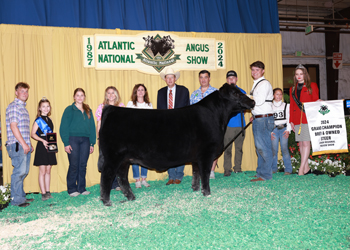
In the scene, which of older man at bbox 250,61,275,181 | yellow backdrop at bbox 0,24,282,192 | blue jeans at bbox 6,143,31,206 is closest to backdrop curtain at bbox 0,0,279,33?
yellow backdrop at bbox 0,24,282,192

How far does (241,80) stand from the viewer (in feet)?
18.4

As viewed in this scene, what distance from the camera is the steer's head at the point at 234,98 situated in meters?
3.62

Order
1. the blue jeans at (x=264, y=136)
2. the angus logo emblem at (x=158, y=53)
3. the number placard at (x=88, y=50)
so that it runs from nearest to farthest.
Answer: the blue jeans at (x=264, y=136)
the number placard at (x=88, y=50)
the angus logo emblem at (x=158, y=53)

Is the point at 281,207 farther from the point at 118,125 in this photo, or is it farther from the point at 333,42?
the point at 333,42

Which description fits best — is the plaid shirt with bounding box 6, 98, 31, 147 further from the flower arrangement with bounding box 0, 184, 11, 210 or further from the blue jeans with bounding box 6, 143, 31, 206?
the flower arrangement with bounding box 0, 184, 11, 210

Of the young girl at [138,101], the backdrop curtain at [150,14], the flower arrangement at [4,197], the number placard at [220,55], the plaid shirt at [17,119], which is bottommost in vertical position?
the flower arrangement at [4,197]

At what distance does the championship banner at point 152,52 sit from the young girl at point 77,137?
3.35 ft

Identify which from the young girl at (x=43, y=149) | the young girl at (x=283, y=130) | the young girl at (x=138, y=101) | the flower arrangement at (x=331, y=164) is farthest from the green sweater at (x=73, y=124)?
the flower arrangement at (x=331, y=164)

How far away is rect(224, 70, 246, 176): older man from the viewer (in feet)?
16.2

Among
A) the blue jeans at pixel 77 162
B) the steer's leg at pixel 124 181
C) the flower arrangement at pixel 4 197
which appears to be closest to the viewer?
Answer: the steer's leg at pixel 124 181

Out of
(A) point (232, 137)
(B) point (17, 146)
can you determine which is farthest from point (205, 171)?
(B) point (17, 146)

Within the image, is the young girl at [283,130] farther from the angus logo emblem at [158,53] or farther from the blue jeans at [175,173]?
the angus logo emblem at [158,53]

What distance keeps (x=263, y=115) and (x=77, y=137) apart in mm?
2795

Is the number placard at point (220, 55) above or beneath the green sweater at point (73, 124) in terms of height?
above
